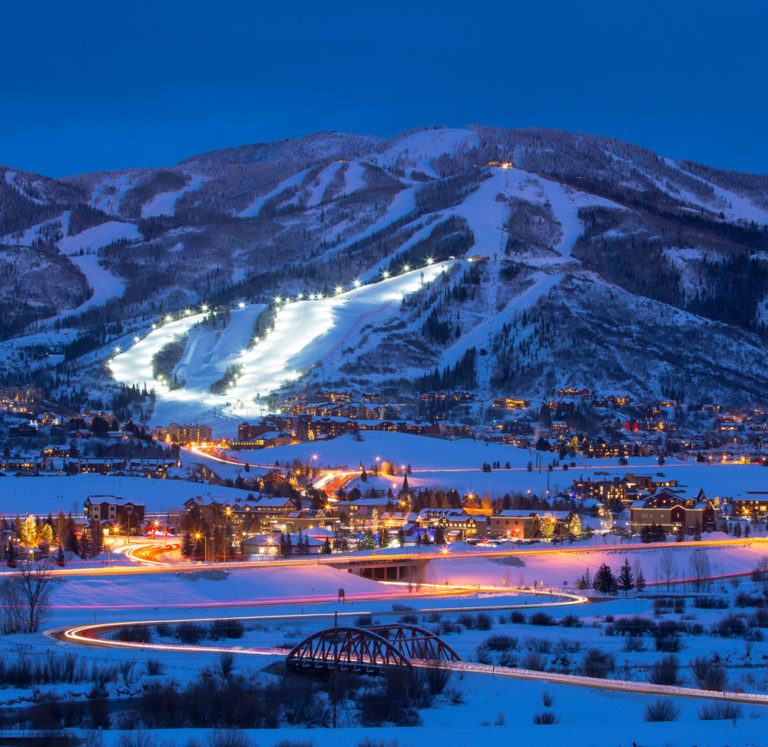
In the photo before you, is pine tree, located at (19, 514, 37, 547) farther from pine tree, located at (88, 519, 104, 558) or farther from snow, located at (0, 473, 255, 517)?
snow, located at (0, 473, 255, 517)

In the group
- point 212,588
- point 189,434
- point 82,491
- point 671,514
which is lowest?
point 212,588

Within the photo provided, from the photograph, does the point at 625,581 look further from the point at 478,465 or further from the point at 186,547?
the point at 478,465

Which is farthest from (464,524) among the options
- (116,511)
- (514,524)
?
(116,511)

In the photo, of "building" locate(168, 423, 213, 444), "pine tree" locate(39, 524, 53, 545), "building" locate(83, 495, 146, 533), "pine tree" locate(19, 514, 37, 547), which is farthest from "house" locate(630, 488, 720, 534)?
"building" locate(168, 423, 213, 444)

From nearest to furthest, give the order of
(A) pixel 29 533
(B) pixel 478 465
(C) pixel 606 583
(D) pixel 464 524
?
(C) pixel 606 583, (A) pixel 29 533, (D) pixel 464 524, (B) pixel 478 465

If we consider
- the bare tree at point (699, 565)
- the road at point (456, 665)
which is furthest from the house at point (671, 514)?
the road at point (456, 665)

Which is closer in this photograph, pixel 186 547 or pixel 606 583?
pixel 606 583

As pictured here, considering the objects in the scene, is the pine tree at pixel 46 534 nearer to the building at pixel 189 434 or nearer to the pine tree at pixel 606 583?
the pine tree at pixel 606 583

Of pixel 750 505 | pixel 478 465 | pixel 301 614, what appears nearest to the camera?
pixel 301 614
